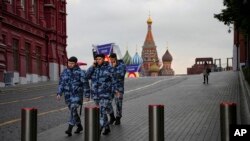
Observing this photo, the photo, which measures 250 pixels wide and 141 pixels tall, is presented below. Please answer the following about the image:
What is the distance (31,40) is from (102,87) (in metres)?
36.2

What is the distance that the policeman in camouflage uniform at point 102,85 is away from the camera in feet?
40.7

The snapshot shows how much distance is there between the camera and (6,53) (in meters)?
41.0

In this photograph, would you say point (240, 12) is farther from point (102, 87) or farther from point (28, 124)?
point (28, 124)

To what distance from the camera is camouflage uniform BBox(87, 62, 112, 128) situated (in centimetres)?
1240

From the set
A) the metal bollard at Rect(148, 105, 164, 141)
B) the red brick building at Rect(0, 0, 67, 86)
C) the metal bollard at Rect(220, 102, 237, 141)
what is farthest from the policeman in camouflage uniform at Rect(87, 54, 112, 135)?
the red brick building at Rect(0, 0, 67, 86)

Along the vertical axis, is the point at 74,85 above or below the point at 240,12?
below

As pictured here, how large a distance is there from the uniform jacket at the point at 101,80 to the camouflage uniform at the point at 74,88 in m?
0.20

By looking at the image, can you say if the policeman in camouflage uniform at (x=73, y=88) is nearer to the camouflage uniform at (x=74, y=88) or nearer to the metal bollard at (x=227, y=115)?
the camouflage uniform at (x=74, y=88)

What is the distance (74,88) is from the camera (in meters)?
12.4

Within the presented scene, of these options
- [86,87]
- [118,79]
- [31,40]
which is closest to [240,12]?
[118,79]

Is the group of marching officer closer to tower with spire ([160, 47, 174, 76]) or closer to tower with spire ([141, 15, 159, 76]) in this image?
tower with spire ([141, 15, 159, 76])

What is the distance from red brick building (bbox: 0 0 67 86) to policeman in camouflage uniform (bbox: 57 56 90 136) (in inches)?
1041

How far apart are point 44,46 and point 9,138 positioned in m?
40.0

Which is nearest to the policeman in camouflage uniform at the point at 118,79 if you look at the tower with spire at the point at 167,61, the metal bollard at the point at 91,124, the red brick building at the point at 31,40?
the metal bollard at the point at 91,124
